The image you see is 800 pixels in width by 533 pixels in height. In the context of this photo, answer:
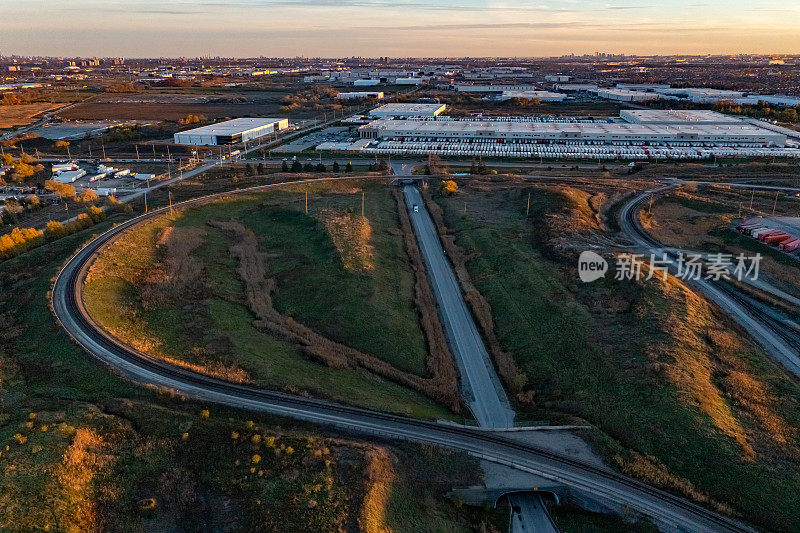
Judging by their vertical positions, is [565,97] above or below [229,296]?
above

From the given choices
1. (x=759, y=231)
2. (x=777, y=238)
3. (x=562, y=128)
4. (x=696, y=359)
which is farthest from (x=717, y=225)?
(x=562, y=128)

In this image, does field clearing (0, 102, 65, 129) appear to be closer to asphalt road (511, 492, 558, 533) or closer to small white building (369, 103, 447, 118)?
small white building (369, 103, 447, 118)

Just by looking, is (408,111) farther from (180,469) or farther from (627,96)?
(180,469)

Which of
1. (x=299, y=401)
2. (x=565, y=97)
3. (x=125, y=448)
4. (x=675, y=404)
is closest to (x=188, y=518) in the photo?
(x=125, y=448)

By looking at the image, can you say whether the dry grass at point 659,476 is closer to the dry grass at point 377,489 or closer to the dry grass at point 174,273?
the dry grass at point 377,489

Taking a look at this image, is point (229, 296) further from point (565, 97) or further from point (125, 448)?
point (565, 97)

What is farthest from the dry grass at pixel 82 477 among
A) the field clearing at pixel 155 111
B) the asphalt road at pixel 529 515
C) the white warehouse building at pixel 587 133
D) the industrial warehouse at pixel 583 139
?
the field clearing at pixel 155 111
